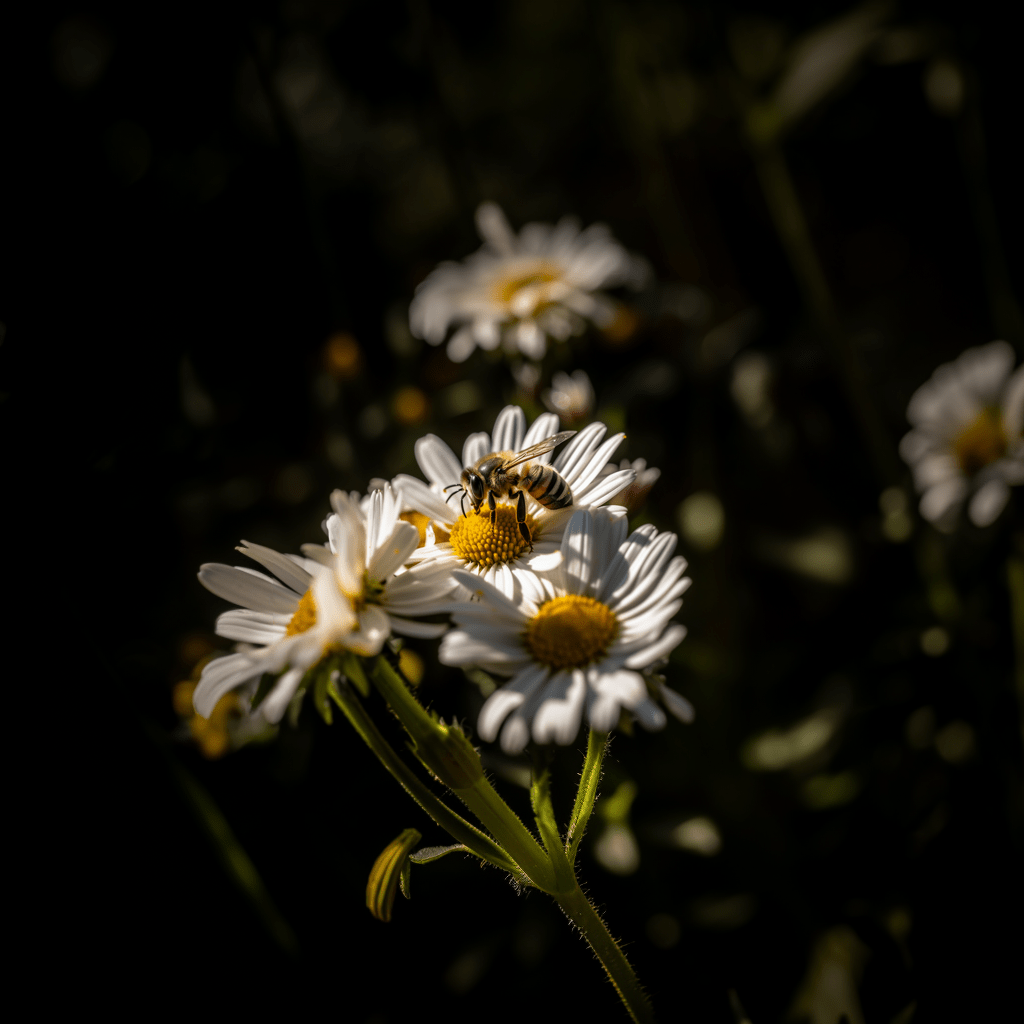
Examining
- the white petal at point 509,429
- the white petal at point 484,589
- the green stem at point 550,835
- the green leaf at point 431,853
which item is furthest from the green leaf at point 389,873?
the white petal at point 509,429

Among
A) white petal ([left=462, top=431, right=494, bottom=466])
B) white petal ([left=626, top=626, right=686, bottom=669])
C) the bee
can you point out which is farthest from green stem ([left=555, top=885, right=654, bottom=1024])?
white petal ([left=462, top=431, right=494, bottom=466])

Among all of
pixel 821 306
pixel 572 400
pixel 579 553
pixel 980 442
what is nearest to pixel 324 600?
pixel 579 553

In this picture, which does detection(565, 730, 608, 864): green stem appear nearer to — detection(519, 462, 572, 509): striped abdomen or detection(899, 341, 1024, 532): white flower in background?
detection(519, 462, 572, 509): striped abdomen

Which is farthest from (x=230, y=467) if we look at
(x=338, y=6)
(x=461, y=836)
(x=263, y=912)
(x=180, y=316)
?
(x=461, y=836)

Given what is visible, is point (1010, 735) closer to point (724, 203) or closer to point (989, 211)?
point (989, 211)

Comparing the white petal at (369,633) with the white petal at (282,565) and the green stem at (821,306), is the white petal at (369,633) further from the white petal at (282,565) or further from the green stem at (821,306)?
the green stem at (821,306)

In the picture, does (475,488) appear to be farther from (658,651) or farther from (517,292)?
(517,292)
